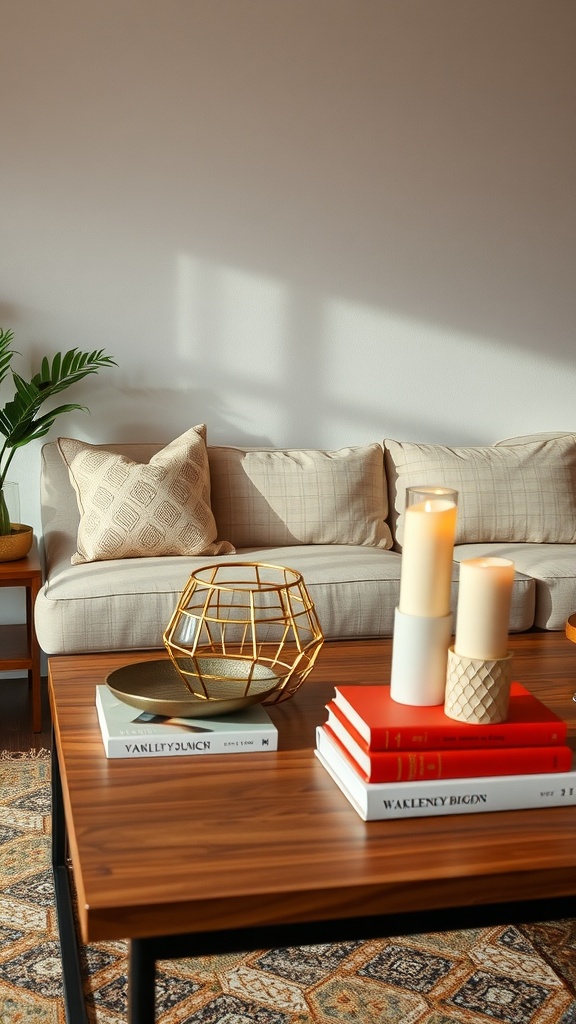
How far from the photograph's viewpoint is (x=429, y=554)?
4.17ft

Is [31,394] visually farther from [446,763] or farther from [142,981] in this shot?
[142,981]

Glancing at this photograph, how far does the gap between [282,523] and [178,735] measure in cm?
185

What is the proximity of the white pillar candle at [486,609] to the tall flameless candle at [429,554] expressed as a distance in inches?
1.4

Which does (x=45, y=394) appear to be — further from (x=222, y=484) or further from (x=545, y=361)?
(x=545, y=361)

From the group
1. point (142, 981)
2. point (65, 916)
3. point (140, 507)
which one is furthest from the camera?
point (140, 507)

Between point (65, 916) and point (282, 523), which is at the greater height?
point (282, 523)

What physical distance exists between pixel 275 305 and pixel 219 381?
343 mm

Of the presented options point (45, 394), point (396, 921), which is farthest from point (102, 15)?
point (396, 921)

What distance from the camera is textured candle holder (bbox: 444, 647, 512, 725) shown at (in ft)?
4.01

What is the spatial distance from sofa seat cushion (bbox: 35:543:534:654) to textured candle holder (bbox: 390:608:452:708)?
1.30 metres

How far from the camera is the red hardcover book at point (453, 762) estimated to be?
1.18 metres

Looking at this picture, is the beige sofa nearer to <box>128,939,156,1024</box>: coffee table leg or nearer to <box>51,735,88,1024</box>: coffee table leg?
<box>51,735,88,1024</box>: coffee table leg

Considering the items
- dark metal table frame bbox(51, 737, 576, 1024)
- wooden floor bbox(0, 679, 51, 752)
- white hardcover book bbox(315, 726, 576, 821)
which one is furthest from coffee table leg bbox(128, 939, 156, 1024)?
wooden floor bbox(0, 679, 51, 752)

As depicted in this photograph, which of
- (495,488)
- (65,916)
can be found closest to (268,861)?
(65,916)
